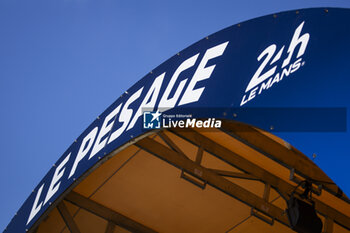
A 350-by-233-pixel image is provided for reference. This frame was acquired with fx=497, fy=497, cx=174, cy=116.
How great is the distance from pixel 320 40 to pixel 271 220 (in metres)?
5.32

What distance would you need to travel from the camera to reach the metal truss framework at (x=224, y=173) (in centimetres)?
719

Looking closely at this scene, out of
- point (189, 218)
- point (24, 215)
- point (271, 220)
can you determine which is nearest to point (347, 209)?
point (271, 220)

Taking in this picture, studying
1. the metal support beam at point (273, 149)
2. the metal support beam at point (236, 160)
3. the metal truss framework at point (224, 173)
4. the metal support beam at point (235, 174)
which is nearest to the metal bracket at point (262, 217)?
the metal truss framework at point (224, 173)

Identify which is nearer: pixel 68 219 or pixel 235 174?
pixel 235 174

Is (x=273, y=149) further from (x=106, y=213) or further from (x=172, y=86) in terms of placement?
(x=106, y=213)

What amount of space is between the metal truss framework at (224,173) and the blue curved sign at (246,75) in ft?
3.93

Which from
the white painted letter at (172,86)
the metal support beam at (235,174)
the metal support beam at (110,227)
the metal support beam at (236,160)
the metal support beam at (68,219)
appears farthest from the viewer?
the metal support beam at (110,227)

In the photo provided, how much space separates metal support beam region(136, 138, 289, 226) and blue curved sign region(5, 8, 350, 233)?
108 cm

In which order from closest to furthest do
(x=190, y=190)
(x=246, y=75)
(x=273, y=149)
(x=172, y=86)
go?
1. (x=246, y=75)
2. (x=172, y=86)
3. (x=273, y=149)
4. (x=190, y=190)

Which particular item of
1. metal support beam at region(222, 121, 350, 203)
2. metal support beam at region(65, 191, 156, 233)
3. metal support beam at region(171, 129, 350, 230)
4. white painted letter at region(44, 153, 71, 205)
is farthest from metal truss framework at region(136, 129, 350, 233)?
metal support beam at region(65, 191, 156, 233)

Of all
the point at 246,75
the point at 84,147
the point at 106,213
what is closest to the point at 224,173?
the point at 84,147

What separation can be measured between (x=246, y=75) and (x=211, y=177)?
3.79m

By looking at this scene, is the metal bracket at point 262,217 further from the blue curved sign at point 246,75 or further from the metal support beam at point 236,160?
the blue curved sign at point 246,75

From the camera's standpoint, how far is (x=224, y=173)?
7383 mm
